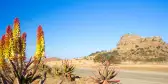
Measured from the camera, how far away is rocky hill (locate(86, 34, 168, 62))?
66.4 m

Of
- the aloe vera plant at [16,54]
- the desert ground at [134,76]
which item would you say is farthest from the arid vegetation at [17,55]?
the desert ground at [134,76]

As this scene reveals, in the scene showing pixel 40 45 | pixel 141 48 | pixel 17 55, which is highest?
pixel 141 48

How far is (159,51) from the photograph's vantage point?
70062 millimetres

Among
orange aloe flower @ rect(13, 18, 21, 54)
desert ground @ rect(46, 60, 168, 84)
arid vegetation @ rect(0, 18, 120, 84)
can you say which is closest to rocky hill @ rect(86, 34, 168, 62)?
desert ground @ rect(46, 60, 168, 84)

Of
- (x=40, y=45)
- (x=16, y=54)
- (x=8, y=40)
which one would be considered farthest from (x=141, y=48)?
(x=8, y=40)

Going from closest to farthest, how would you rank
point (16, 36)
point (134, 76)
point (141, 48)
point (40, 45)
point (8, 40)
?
point (8, 40) < point (16, 36) < point (40, 45) < point (134, 76) < point (141, 48)

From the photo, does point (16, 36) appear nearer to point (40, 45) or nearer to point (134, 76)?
point (40, 45)

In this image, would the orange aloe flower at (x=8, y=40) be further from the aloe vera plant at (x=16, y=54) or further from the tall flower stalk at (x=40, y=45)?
the tall flower stalk at (x=40, y=45)

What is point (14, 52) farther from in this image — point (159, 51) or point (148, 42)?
point (148, 42)

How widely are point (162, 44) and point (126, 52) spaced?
10.3 m

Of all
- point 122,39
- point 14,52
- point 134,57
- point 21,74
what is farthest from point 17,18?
point 122,39

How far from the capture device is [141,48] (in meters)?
74.6

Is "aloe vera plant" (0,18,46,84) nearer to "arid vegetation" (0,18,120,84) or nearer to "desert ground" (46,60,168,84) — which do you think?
"arid vegetation" (0,18,120,84)

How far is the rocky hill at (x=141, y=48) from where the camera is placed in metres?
66.4
